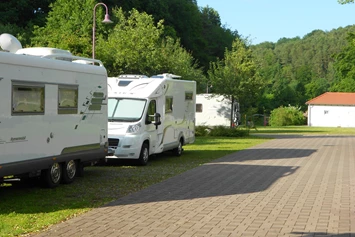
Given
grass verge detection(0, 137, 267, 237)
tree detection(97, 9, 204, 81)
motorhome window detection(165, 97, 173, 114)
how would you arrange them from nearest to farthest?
1. grass verge detection(0, 137, 267, 237)
2. motorhome window detection(165, 97, 173, 114)
3. tree detection(97, 9, 204, 81)

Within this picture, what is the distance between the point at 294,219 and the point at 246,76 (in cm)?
3207

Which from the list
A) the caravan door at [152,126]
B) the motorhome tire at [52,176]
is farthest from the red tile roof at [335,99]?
the motorhome tire at [52,176]

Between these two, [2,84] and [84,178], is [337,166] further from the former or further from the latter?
[2,84]

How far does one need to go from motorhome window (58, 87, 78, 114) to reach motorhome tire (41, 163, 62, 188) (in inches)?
46.9

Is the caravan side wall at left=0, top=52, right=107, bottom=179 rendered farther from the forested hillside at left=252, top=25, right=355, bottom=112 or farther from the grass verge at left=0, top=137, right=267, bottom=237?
the forested hillside at left=252, top=25, right=355, bottom=112

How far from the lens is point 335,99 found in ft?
267

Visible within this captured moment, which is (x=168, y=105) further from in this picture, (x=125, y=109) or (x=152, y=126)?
(x=125, y=109)

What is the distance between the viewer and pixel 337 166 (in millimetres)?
20000

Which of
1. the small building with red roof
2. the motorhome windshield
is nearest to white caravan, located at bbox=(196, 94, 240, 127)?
the motorhome windshield

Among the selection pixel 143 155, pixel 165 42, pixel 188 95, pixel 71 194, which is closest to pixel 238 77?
pixel 165 42

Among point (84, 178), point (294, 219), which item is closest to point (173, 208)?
point (294, 219)

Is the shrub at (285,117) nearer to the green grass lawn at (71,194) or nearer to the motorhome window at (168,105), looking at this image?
the motorhome window at (168,105)

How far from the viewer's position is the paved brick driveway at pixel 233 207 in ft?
29.9

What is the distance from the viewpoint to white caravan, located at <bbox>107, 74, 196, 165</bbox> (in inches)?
722
